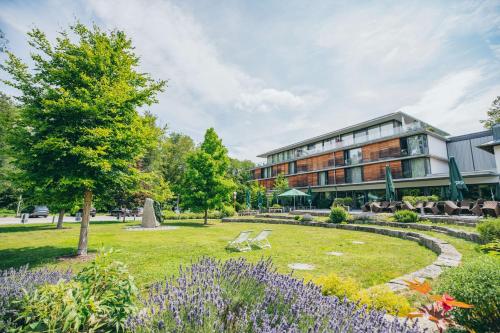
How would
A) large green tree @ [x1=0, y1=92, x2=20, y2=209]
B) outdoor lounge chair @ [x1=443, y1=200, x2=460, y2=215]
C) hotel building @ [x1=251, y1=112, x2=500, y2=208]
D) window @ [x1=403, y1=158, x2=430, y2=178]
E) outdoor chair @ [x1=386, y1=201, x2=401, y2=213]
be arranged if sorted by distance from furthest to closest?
window @ [x1=403, y1=158, x2=430, y2=178], hotel building @ [x1=251, y1=112, x2=500, y2=208], outdoor chair @ [x1=386, y1=201, x2=401, y2=213], outdoor lounge chair @ [x1=443, y1=200, x2=460, y2=215], large green tree @ [x1=0, y1=92, x2=20, y2=209]

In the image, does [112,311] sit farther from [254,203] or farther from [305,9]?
[254,203]

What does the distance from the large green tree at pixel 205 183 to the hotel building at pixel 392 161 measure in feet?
69.3

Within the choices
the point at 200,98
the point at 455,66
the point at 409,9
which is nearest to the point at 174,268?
the point at 409,9

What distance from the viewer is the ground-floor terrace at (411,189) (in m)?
24.0

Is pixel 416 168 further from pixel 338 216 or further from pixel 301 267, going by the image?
pixel 301 267

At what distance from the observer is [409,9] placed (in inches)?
307

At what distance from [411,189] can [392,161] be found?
4169 millimetres

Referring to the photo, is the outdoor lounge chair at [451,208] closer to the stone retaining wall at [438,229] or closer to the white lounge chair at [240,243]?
the stone retaining wall at [438,229]

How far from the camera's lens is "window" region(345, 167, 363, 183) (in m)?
34.1

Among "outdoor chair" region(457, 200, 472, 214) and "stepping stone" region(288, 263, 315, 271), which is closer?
"stepping stone" region(288, 263, 315, 271)

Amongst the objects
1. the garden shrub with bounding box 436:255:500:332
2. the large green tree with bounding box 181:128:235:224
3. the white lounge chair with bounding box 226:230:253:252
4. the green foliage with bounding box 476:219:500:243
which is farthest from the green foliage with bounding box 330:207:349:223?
the garden shrub with bounding box 436:255:500:332

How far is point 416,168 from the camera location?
28.6 meters

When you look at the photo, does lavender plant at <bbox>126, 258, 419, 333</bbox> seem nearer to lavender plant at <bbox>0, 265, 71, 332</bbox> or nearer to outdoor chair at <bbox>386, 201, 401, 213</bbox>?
lavender plant at <bbox>0, 265, 71, 332</bbox>

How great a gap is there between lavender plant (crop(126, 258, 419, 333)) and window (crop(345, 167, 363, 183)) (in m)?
34.8
